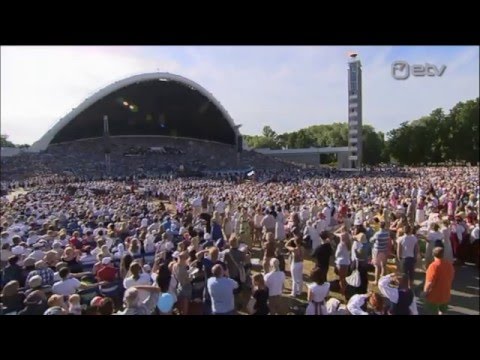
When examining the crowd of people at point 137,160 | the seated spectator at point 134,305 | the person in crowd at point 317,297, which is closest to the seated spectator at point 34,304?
the seated spectator at point 134,305

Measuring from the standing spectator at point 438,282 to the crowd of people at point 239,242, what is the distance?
12 mm

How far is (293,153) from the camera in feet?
29.6

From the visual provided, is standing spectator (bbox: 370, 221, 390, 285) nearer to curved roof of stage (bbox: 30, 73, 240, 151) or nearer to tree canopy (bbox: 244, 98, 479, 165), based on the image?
tree canopy (bbox: 244, 98, 479, 165)

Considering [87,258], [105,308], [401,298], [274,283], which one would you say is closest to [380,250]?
[274,283]

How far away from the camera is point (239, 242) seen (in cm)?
762

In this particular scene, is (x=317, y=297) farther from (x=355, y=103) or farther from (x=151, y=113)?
(x=151, y=113)

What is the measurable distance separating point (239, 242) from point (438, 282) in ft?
11.8

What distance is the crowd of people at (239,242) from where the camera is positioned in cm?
455

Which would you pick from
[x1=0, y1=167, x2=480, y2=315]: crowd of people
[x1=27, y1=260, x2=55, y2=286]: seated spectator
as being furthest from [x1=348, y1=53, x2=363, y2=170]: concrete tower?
[x1=27, y1=260, x2=55, y2=286]: seated spectator

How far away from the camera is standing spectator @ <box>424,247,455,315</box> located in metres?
4.79

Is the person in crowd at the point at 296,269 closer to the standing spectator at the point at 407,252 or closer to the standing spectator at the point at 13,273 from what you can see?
the standing spectator at the point at 407,252
